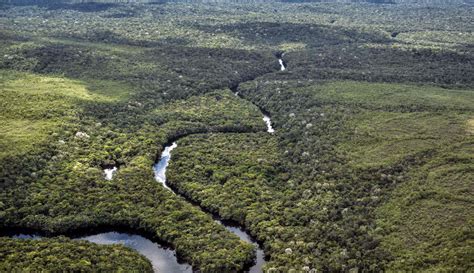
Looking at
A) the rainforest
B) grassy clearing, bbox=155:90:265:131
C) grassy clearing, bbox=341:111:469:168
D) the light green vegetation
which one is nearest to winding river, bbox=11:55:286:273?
the rainforest

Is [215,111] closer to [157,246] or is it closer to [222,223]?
[222,223]

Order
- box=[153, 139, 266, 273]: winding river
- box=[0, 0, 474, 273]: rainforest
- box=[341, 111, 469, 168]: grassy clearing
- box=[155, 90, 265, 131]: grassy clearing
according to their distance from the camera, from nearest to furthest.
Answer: box=[0, 0, 474, 273]: rainforest, box=[153, 139, 266, 273]: winding river, box=[341, 111, 469, 168]: grassy clearing, box=[155, 90, 265, 131]: grassy clearing

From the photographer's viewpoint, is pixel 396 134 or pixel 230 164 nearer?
pixel 230 164

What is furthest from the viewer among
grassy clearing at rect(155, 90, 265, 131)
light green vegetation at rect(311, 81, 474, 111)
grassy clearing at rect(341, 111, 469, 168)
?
light green vegetation at rect(311, 81, 474, 111)

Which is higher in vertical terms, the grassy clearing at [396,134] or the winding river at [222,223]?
the grassy clearing at [396,134]

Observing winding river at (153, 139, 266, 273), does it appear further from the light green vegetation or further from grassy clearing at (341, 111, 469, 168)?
the light green vegetation

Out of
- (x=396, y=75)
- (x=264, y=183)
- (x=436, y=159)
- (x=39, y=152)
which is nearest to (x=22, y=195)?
(x=39, y=152)

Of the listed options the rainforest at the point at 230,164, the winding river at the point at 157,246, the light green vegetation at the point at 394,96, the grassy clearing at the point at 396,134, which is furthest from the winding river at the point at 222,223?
the light green vegetation at the point at 394,96

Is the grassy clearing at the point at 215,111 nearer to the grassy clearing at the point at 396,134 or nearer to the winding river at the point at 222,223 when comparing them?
the winding river at the point at 222,223

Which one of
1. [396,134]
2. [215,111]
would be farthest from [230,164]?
[396,134]
